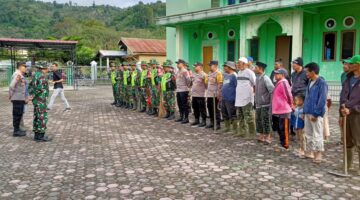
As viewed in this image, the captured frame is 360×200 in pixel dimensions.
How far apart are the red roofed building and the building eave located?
12598 mm

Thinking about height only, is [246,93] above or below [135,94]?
above

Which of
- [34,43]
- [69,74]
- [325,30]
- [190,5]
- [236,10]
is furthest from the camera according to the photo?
[69,74]

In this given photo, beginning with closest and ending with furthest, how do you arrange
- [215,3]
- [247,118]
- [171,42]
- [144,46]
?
[247,118]
[215,3]
[171,42]
[144,46]

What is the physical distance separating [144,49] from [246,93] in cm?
2604

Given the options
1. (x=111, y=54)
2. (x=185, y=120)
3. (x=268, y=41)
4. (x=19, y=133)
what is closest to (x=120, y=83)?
(x=185, y=120)

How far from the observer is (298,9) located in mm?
13367

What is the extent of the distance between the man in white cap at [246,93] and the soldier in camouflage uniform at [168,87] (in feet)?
9.81

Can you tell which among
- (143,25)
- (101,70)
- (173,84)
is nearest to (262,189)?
(173,84)

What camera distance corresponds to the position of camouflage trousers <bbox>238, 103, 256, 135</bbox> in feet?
23.1

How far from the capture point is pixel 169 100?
32.5 ft

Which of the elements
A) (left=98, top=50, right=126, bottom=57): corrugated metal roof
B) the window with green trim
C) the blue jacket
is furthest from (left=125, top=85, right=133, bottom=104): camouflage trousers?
(left=98, top=50, right=126, bottom=57): corrugated metal roof

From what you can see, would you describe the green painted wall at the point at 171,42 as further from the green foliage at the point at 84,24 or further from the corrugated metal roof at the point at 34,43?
the green foliage at the point at 84,24

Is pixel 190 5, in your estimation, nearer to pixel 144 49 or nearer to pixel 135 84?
pixel 135 84

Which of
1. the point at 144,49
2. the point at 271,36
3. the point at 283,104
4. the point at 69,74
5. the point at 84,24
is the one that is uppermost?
the point at 84,24
